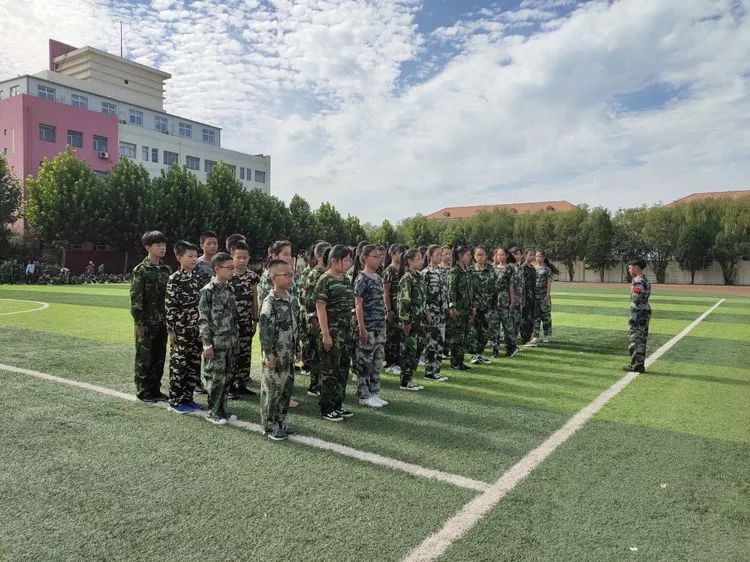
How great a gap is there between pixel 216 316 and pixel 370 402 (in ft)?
6.79

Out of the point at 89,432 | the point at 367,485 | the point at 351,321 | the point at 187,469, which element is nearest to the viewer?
the point at 367,485

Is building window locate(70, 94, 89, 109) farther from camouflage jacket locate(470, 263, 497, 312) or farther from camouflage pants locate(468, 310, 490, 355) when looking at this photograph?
camouflage pants locate(468, 310, 490, 355)

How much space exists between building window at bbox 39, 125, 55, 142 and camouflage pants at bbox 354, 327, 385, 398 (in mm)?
43853

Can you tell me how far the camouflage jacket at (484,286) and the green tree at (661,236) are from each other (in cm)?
4979

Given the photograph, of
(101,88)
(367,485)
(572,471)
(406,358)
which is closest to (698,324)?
(406,358)

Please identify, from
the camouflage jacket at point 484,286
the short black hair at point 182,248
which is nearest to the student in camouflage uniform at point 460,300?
the camouflage jacket at point 484,286

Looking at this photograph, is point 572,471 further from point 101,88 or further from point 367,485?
point 101,88

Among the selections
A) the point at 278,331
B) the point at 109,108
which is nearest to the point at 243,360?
the point at 278,331

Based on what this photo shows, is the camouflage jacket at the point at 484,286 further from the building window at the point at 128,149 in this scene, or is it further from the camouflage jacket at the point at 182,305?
the building window at the point at 128,149

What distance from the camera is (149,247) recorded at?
6.07 metres

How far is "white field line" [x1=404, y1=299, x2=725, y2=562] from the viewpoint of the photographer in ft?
10.4

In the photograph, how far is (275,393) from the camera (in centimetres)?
495

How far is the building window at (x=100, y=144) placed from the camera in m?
44.6

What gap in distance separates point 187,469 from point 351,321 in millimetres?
2165
